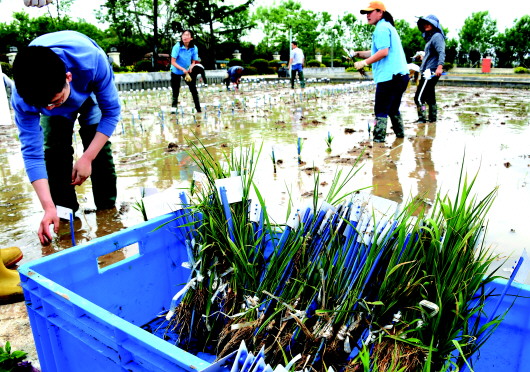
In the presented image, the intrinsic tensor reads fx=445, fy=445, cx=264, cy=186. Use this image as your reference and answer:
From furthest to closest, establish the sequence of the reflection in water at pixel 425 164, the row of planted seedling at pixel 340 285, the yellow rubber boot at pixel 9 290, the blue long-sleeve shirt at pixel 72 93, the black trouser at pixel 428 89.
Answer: the black trouser at pixel 428 89 → the reflection in water at pixel 425 164 → the yellow rubber boot at pixel 9 290 → the blue long-sleeve shirt at pixel 72 93 → the row of planted seedling at pixel 340 285

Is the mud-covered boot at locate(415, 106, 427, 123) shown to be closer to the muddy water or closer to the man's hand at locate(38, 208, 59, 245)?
the muddy water

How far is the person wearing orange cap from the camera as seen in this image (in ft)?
18.3

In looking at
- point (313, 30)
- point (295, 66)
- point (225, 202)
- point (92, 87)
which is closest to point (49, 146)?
point (92, 87)

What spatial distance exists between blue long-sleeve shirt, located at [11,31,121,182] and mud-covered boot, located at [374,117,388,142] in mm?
4051

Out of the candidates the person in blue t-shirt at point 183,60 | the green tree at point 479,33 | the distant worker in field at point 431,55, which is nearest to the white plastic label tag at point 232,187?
the distant worker in field at point 431,55

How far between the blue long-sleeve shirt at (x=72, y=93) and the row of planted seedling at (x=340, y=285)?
1065 mm

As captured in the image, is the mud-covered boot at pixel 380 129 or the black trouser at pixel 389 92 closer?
the black trouser at pixel 389 92

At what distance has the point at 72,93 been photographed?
8.51 ft

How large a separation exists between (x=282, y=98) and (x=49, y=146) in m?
10.9

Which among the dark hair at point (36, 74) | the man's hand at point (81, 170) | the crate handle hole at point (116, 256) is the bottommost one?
the crate handle hole at point (116, 256)

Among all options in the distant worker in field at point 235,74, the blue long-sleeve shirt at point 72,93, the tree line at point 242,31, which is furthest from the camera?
the tree line at point 242,31

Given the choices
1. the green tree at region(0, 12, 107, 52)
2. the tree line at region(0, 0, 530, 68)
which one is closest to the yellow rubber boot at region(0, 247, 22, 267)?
the tree line at region(0, 0, 530, 68)

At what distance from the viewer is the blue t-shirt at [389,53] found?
5.58 metres

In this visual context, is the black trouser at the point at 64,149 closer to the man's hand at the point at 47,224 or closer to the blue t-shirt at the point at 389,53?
the man's hand at the point at 47,224
